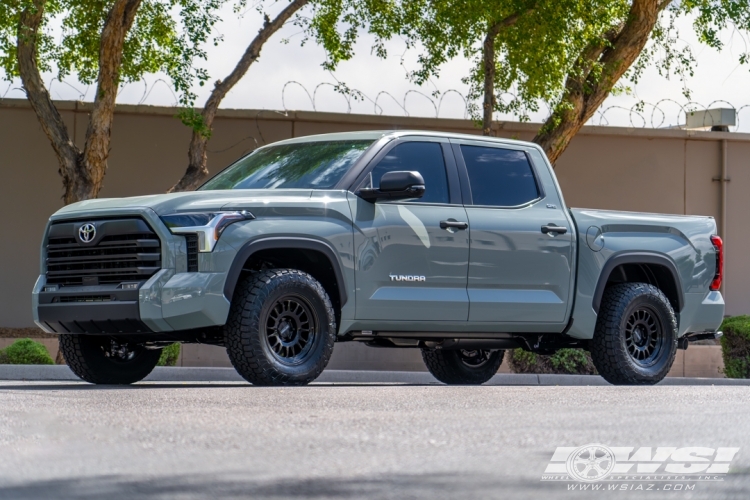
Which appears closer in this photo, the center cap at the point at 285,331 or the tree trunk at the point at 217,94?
the center cap at the point at 285,331

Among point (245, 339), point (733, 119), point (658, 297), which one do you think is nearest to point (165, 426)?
point (245, 339)

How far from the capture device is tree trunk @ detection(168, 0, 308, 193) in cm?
1678

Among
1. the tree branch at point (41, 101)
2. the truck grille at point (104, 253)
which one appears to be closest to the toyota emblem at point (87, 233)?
the truck grille at point (104, 253)

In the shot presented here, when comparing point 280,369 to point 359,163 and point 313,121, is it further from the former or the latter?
point 313,121

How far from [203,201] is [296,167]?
1.25 m

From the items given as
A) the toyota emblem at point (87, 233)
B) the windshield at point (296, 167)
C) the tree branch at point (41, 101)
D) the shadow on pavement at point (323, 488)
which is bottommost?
the shadow on pavement at point (323, 488)

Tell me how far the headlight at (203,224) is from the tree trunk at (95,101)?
744 centimetres

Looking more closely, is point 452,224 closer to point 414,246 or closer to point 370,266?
point 414,246

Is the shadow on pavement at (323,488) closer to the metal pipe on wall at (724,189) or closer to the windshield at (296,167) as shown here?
the windshield at (296,167)

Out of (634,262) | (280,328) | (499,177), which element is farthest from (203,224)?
(634,262)

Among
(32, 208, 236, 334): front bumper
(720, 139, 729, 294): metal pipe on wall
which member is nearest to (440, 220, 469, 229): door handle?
(32, 208, 236, 334): front bumper

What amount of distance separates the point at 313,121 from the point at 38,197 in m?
4.38

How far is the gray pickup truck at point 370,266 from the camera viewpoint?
8617 mm

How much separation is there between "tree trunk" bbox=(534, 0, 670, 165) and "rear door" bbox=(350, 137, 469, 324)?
731 centimetres
